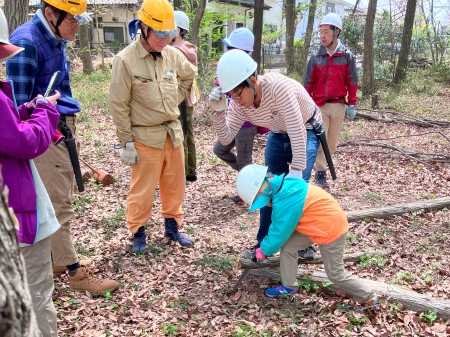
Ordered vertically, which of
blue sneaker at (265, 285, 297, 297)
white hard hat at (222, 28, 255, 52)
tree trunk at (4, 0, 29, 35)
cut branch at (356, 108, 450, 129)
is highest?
tree trunk at (4, 0, 29, 35)

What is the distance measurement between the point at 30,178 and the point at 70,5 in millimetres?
1529

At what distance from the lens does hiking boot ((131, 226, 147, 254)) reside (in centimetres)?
434

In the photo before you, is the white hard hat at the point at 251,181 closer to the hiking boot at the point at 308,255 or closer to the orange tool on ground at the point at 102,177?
the hiking boot at the point at 308,255

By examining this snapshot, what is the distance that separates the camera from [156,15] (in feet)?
12.0

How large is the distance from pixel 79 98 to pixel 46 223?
1088 centimetres

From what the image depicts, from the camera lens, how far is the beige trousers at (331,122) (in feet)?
19.9

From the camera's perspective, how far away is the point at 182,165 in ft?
14.4

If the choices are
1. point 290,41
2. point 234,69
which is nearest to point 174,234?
point 234,69

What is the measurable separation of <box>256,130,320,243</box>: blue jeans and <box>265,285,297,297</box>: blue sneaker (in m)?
0.56

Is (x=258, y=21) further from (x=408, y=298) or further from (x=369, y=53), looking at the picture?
(x=408, y=298)

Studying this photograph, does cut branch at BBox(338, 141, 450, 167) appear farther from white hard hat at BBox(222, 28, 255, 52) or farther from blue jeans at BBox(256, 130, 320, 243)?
blue jeans at BBox(256, 130, 320, 243)

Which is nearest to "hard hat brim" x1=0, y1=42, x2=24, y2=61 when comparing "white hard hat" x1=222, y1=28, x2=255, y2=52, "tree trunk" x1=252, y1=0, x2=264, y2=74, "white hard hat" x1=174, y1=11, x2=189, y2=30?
"white hard hat" x1=222, y1=28, x2=255, y2=52

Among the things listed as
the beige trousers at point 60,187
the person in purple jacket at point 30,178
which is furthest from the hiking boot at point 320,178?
the person in purple jacket at point 30,178

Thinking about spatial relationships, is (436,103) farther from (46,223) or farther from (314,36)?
(46,223)
